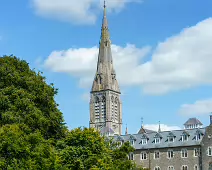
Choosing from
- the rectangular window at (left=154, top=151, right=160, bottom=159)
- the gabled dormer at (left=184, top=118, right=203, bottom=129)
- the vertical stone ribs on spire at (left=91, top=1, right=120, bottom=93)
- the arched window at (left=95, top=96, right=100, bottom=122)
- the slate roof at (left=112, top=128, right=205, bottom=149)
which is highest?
the vertical stone ribs on spire at (left=91, top=1, right=120, bottom=93)

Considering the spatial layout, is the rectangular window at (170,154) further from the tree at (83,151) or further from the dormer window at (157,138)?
the tree at (83,151)

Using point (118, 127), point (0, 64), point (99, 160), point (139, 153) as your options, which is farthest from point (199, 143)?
point (118, 127)

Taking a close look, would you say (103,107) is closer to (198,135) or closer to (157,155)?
(157,155)

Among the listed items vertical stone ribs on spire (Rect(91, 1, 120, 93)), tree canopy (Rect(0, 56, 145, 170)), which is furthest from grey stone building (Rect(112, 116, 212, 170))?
vertical stone ribs on spire (Rect(91, 1, 120, 93))

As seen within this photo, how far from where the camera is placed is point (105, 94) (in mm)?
174625

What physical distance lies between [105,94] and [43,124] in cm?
11148

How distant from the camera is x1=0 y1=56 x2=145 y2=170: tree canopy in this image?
58431 mm

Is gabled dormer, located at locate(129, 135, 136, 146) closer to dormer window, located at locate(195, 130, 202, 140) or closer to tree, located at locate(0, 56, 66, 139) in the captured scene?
dormer window, located at locate(195, 130, 202, 140)

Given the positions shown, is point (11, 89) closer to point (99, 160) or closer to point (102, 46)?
point (99, 160)

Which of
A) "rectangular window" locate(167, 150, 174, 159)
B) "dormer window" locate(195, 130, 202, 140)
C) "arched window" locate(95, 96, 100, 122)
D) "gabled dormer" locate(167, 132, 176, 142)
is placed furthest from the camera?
"arched window" locate(95, 96, 100, 122)

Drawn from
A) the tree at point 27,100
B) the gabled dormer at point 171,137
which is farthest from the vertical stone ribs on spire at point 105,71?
the tree at point 27,100

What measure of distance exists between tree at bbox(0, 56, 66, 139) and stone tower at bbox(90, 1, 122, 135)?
103201 millimetres

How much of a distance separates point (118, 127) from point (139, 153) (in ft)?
202

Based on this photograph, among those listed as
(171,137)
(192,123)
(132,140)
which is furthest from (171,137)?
(192,123)
